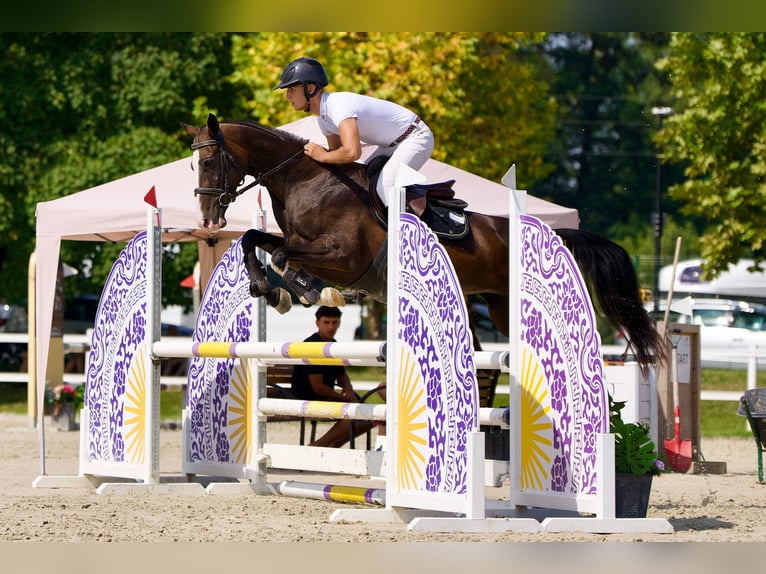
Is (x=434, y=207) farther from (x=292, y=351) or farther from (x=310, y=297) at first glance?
(x=292, y=351)

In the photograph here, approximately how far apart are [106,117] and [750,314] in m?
12.5

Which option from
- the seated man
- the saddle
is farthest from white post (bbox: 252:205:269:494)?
the saddle

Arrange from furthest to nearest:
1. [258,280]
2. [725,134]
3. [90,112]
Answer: [90,112]
[725,134]
[258,280]

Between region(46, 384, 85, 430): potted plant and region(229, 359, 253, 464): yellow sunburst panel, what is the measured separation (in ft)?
18.4

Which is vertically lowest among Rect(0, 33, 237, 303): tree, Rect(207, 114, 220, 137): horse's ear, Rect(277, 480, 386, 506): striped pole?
Rect(277, 480, 386, 506): striped pole

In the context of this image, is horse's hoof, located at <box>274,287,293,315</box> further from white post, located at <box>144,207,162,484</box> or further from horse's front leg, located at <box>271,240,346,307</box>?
white post, located at <box>144,207,162,484</box>

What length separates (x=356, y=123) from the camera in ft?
19.7

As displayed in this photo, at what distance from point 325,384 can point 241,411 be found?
0.94m

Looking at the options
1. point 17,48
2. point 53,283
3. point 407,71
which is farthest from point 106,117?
point 53,283

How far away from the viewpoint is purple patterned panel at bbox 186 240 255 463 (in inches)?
287

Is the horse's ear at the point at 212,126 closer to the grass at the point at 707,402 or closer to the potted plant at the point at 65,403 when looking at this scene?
the grass at the point at 707,402

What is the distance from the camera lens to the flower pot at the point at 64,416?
12.7 m

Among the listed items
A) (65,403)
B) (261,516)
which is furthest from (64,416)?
(261,516)

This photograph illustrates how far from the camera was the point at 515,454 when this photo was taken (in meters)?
5.60
